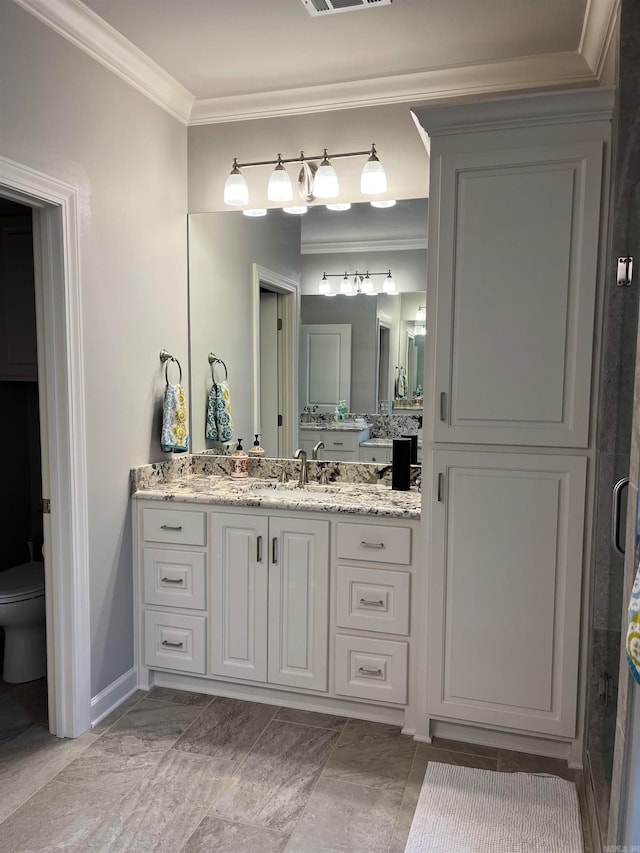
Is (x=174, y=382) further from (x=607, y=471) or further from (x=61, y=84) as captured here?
(x=607, y=471)

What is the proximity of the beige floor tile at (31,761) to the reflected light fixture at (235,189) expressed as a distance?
7.56 ft

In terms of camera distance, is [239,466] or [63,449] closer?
[63,449]

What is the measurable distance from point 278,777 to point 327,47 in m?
2.69

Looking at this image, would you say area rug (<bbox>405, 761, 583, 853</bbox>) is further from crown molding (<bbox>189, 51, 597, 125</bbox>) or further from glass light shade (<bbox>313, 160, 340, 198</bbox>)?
crown molding (<bbox>189, 51, 597, 125</bbox>)

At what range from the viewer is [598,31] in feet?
7.46

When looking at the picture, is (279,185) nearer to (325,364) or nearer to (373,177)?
(373,177)

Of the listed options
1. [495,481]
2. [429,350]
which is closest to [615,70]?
[429,350]

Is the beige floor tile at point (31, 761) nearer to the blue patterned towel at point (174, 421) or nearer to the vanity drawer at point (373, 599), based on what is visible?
the vanity drawer at point (373, 599)

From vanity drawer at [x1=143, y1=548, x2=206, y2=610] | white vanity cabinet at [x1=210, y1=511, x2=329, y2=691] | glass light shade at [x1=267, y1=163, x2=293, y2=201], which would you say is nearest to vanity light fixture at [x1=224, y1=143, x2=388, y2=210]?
glass light shade at [x1=267, y1=163, x2=293, y2=201]

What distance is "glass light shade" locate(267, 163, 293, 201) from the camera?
114 inches

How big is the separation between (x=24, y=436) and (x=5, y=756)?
1.81 meters

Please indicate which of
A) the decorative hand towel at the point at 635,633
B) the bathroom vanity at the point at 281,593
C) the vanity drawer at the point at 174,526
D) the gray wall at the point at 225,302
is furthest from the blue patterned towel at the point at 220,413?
the decorative hand towel at the point at 635,633

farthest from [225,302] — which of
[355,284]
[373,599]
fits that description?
[373,599]

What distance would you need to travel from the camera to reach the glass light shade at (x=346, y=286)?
2.99 meters
